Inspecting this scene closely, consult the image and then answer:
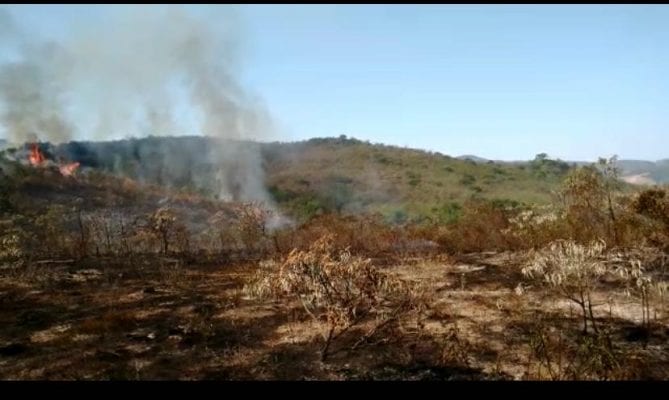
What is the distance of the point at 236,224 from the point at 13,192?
11.8 metres

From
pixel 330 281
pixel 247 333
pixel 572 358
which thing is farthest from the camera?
pixel 247 333

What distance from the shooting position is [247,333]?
9.59 metres

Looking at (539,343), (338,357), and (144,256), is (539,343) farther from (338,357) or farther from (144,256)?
(144,256)

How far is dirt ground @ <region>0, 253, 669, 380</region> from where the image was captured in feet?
25.2

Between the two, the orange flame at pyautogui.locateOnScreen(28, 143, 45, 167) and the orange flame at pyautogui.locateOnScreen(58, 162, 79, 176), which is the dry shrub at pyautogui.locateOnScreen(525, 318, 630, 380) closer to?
the orange flame at pyautogui.locateOnScreen(58, 162, 79, 176)

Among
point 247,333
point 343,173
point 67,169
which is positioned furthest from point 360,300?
point 343,173

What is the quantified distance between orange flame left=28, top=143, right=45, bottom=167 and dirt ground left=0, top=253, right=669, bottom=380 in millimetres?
23107

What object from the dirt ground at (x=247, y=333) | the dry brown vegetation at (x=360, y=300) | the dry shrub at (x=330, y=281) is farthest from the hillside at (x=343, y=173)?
the dry shrub at (x=330, y=281)

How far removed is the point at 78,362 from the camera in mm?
8070

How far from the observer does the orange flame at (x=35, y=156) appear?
34188 millimetres

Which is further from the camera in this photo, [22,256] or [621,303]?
[22,256]

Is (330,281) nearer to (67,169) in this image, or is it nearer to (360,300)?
(360,300)

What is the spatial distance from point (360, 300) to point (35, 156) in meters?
33.8
